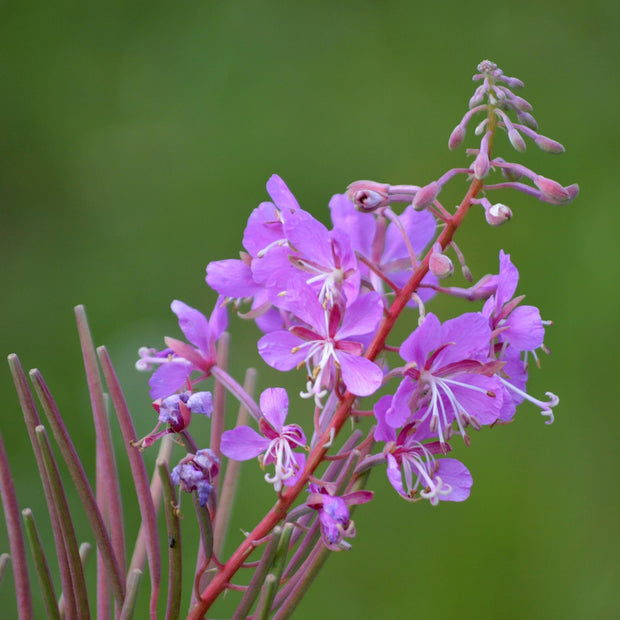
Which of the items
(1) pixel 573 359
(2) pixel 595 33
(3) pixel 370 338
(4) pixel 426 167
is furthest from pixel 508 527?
(2) pixel 595 33

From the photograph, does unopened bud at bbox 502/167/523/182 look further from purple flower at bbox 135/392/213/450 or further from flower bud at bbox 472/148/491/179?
purple flower at bbox 135/392/213/450

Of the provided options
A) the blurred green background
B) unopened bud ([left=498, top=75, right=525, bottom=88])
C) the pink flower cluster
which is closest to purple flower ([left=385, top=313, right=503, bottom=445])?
the pink flower cluster

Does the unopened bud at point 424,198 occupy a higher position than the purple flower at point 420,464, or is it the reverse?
the unopened bud at point 424,198

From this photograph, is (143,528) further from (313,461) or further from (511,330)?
(511,330)

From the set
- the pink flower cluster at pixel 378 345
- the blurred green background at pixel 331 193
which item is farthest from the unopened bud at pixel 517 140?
the blurred green background at pixel 331 193

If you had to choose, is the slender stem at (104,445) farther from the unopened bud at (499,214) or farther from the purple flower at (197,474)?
the unopened bud at (499,214)

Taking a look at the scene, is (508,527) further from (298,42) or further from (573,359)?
(298,42)
